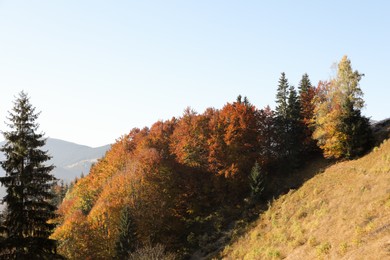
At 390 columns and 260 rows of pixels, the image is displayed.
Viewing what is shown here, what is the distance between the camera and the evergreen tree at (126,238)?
38.1 metres

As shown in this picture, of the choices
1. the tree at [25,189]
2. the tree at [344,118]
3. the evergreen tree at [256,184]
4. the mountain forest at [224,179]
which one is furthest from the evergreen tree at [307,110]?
the tree at [25,189]

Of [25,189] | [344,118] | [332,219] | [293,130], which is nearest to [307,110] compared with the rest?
[293,130]

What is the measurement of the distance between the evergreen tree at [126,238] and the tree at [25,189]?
16.9 meters

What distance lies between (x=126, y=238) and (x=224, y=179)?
57.0ft

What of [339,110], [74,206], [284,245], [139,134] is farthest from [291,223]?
[139,134]

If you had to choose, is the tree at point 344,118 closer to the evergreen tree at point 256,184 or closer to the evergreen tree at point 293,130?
the evergreen tree at point 293,130

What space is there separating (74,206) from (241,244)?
1580 inches

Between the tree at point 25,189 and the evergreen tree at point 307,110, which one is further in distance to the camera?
the evergreen tree at point 307,110

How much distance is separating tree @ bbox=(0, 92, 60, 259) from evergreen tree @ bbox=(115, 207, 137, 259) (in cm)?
1689

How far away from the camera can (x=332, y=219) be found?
90.3 ft

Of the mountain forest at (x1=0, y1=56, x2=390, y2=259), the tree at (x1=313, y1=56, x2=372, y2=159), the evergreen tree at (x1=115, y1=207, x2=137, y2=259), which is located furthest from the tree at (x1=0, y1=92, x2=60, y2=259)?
the tree at (x1=313, y1=56, x2=372, y2=159)

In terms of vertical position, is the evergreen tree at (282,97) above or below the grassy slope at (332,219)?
above

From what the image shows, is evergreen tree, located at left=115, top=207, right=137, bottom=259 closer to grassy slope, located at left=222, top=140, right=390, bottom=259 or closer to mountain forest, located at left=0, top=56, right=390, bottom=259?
mountain forest, located at left=0, top=56, right=390, bottom=259

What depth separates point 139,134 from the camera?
78.1 m
